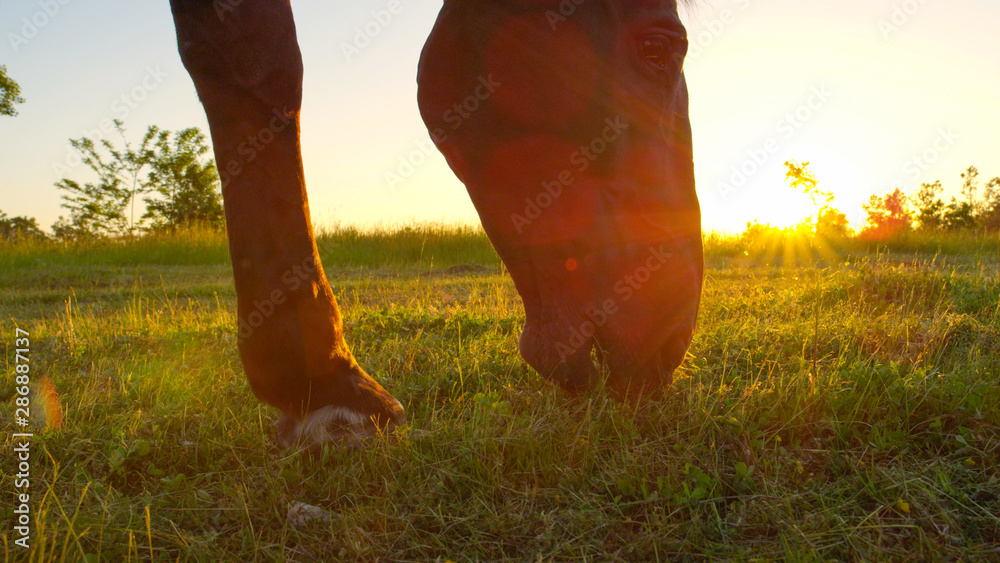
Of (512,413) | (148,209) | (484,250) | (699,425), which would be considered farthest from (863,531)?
(148,209)

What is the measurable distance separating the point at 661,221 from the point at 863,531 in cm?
Answer: 85

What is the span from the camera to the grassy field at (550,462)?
4.32 ft

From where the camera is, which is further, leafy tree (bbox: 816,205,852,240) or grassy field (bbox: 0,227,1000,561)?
leafy tree (bbox: 816,205,852,240)

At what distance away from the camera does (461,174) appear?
5.50ft

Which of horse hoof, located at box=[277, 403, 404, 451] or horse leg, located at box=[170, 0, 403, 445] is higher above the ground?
horse leg, located at box=[170, 0, 403, 445]

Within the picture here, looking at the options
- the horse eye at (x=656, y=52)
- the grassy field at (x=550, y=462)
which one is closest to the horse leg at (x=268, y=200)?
the grassy field at (x=550, y=462)

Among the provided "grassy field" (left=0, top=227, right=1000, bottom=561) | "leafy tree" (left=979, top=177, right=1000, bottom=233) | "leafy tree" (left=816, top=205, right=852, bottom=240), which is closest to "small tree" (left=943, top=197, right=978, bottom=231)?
"leafy tree" (left=979, top=177, right=1000, bottom=233)

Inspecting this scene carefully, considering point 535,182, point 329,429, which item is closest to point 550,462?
point 329,429

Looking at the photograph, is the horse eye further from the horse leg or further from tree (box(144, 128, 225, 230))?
tree (box(144, 128, 225, 230))

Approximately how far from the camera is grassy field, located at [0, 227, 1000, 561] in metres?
1.32

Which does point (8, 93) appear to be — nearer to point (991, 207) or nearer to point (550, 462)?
point (550, 462)

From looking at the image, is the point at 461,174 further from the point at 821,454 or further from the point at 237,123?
the point at 821,454

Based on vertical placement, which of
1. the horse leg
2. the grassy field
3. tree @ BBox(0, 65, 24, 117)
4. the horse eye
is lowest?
the grassy field

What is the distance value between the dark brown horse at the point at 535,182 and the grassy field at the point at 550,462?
23cm
